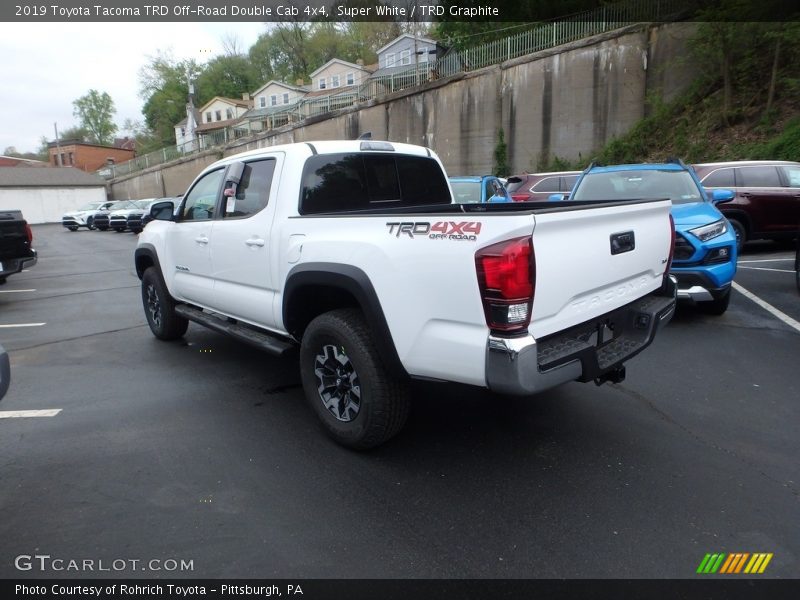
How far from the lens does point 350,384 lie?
3.51 meters

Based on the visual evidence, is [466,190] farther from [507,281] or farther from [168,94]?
[168,94]

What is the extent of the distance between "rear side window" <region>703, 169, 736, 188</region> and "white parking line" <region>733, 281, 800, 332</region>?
10.8ft

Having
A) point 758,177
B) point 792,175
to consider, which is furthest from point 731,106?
point 758,177

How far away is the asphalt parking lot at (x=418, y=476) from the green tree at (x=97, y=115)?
101 metres

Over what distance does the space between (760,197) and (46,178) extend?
57982mm

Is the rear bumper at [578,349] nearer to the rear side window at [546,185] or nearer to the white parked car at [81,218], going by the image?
the rear side window at [546,185]

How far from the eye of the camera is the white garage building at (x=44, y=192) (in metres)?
47.8

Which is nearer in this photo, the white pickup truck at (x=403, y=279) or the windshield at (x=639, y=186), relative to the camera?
the white pickup truck at (x=403, y=279)

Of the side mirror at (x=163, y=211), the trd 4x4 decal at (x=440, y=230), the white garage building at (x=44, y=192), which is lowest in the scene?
the trd 4x4 decal at (x=440, y=230)

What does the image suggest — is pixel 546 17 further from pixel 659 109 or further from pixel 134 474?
pixel 134 474

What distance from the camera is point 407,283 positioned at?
9.66 ft

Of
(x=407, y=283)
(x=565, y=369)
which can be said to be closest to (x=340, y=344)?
(x=407, y=283)

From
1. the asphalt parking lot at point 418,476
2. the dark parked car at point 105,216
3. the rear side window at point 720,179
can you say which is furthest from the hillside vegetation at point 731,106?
the dark parked car at point 105,216
